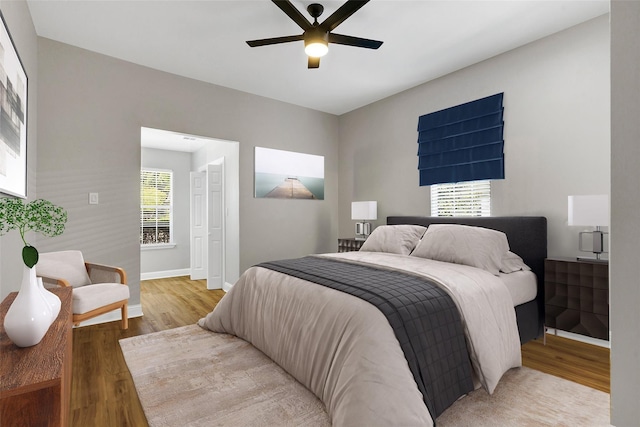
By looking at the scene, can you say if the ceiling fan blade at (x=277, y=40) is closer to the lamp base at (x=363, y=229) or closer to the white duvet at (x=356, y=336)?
the white duvet at (x=356, y=336)

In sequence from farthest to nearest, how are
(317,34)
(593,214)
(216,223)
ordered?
1. (216,223)
2. (317,34)
3. (593,214)

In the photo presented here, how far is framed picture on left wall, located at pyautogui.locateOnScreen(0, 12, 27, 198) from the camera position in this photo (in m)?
1.86

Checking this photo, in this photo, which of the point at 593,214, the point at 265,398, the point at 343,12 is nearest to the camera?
the point at 265,398

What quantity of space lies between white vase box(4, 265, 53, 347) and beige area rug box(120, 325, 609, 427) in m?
0.88

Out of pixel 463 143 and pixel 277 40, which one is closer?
pixel 277 40

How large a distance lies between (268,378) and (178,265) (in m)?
4.73

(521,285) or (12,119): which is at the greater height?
(12,119)

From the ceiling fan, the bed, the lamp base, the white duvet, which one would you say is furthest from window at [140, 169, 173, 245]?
the ceiling fan

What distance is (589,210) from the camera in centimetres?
254

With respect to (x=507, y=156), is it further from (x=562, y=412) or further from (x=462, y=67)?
(x=562, y=412)

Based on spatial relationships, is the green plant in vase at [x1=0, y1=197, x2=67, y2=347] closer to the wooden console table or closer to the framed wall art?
the wooden console table

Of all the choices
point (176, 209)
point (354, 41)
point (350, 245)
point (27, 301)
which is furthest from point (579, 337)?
point (176, 209)

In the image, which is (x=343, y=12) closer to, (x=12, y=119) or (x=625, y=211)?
(x=625, y=211)

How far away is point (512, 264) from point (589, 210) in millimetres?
742
